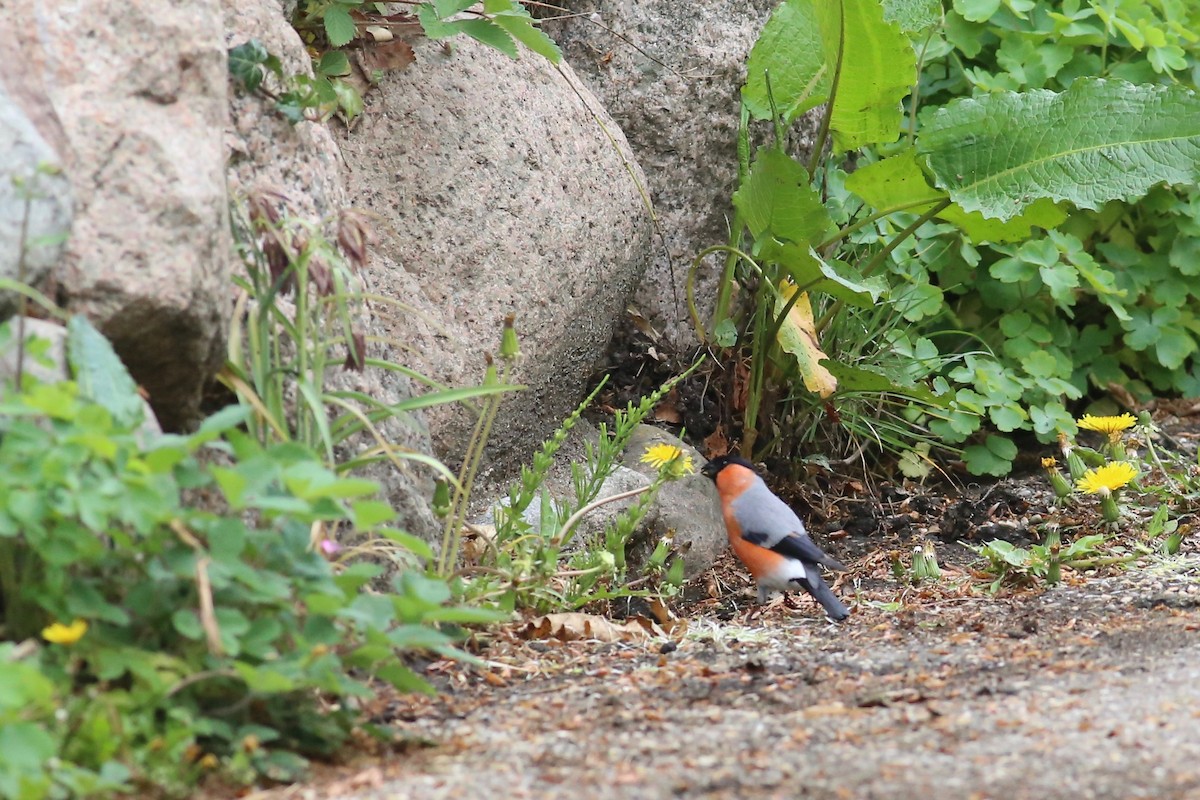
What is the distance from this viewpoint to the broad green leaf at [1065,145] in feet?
12.9

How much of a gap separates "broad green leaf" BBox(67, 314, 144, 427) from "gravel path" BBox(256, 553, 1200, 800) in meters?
0.64

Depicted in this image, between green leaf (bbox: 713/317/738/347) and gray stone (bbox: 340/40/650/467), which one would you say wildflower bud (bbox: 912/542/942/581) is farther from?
gray stone (bbox: 340/40/650/467)

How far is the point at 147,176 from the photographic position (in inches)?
89.7

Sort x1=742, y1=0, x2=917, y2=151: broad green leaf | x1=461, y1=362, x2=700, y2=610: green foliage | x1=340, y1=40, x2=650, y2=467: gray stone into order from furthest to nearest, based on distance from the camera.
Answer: x1=742, y1=0, x2=917, y2=151: broad green leaf, x1=340, y1=40, x2=650, y2=467: gray stone, x1=461, y1=362, x2=700, y2=610: green foliage

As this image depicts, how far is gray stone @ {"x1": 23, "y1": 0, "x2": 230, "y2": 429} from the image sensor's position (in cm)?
219

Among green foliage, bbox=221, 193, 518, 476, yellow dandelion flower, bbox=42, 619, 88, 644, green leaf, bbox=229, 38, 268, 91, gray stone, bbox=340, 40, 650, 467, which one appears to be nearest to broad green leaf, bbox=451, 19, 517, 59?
gray stone, bbox=340, 40, 650, 467

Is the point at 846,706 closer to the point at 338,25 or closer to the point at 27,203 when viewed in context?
the point at 27,203

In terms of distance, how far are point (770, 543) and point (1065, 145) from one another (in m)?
1.64

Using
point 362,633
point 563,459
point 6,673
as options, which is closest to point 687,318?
point 563,459

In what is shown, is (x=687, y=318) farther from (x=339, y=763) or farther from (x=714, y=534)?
(x=339, y=763)

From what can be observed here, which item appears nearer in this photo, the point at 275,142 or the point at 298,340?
the point at 298,340

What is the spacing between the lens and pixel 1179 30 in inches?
195

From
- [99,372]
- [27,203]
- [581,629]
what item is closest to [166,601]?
[99,372]

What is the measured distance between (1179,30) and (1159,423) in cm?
156
